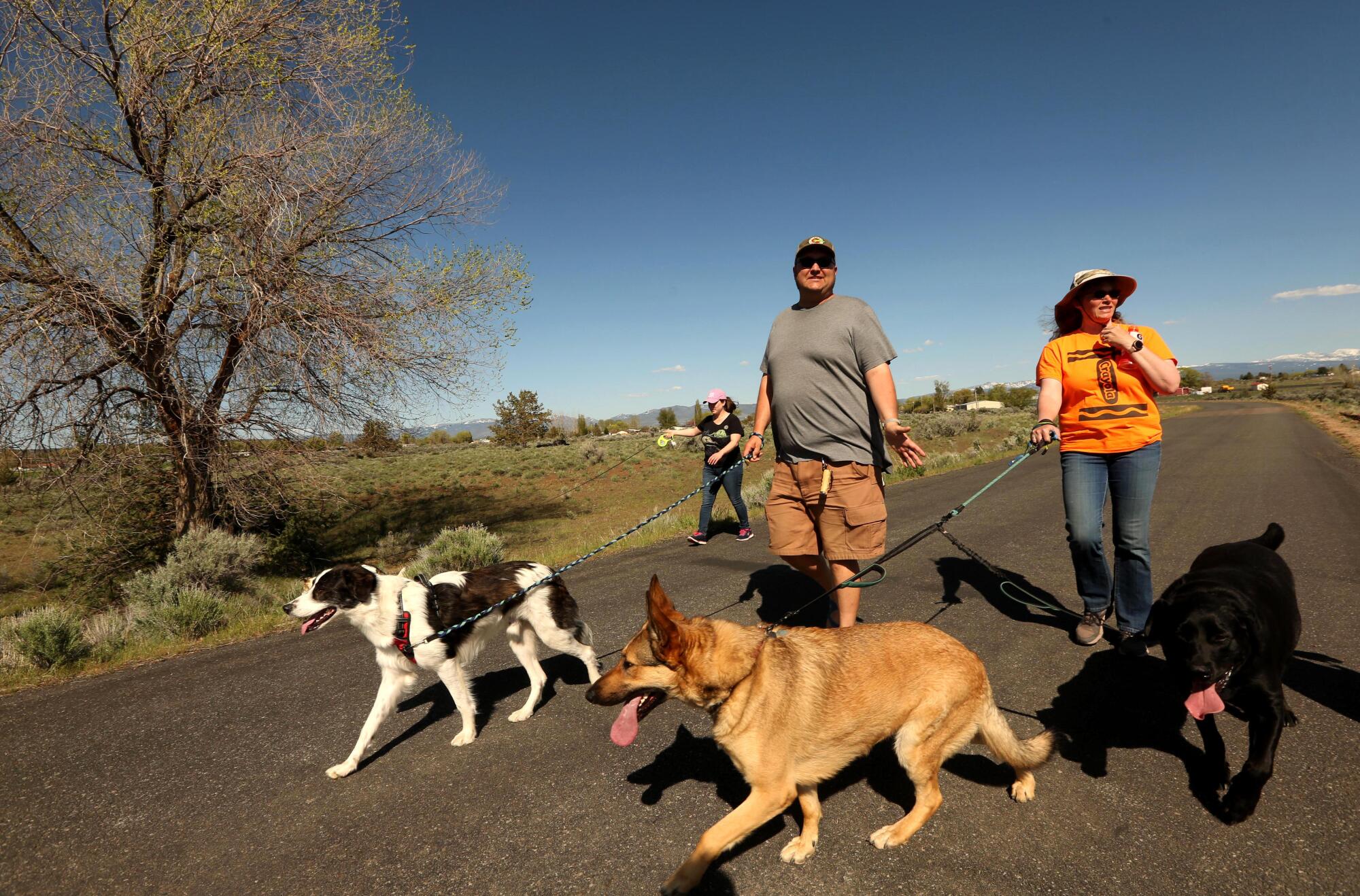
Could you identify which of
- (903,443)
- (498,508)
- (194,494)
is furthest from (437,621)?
(498,508)

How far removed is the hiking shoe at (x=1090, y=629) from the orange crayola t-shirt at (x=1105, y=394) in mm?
1313

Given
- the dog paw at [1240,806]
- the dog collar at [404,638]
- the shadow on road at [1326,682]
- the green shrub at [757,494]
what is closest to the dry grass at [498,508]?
the green shrub at [757,494]

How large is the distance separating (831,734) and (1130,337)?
10.4 ft

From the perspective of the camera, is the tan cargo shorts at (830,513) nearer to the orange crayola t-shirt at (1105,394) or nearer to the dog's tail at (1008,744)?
the dog's tail at (1008,744)

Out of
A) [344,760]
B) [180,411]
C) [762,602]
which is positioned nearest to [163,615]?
[344,760]

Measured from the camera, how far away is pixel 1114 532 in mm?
3910

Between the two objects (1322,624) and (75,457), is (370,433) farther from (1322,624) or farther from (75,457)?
(1322,624)

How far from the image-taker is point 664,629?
7.95ft

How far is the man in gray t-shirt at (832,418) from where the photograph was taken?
142 inches

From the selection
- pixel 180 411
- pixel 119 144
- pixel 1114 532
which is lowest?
→ pixel 1114 532

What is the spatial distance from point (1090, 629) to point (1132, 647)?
0.33 metres

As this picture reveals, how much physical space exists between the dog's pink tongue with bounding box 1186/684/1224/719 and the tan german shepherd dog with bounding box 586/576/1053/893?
640 millimetres

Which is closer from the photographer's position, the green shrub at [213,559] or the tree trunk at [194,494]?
the green shrub at [213,559]

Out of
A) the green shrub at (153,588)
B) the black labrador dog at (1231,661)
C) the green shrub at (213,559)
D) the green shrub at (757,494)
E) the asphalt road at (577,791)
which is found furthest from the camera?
the green shrub at (757,494)
